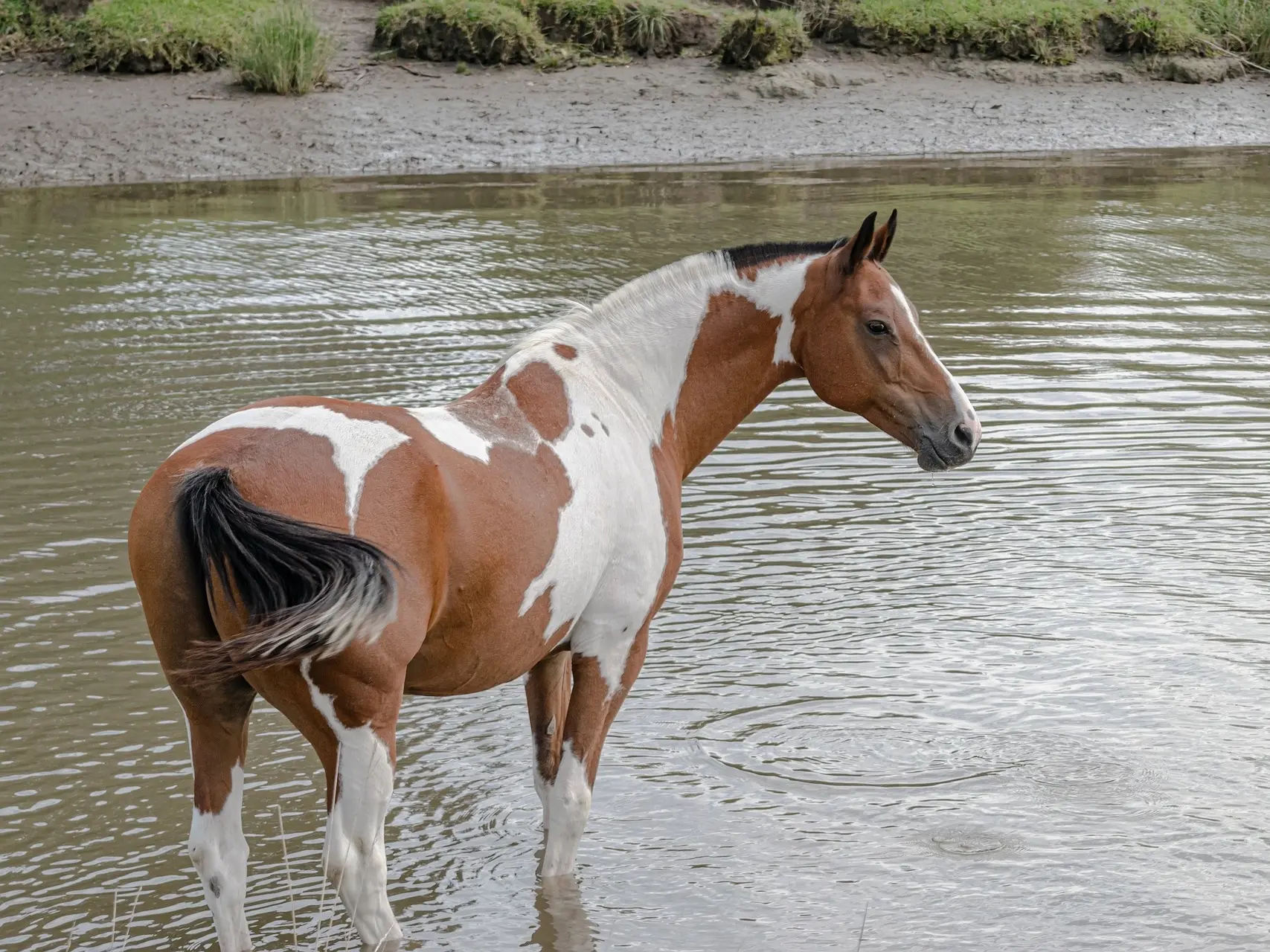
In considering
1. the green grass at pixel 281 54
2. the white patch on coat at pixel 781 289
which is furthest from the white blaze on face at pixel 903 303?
the green grass at pixel 281 54

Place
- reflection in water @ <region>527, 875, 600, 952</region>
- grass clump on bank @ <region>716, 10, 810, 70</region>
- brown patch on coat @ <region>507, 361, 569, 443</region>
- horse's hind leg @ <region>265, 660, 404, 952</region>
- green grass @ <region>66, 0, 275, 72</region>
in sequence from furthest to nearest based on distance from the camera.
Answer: grass clump on bank @ <region>716, 10, 810, 70</region> < green grass @ <region>66, 0, 275, 72</region> < reflection in water @ <region>527, 875, 600, 952</region> < brown patch on coat @ <region>507, 361, 569, 443</region> < horse's hind leg @ <region>265, 660, 404, 952</region>

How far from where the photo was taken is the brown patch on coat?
12.5ft

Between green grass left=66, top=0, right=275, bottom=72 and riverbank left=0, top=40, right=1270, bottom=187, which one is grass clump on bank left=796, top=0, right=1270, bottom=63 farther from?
green grass left=66, top=0, right=275, bottom=72

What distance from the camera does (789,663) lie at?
18.1ft

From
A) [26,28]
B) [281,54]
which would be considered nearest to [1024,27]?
[281,54]

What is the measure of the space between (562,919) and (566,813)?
11.3 inches

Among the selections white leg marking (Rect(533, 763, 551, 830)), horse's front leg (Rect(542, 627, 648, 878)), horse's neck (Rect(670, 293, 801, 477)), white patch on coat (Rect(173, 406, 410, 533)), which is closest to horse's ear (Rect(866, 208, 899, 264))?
horse's neck (Rect(670, 293, 801, 477))

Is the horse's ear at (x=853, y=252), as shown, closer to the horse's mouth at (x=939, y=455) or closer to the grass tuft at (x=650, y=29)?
the horse's mouth at (x=939, y=455)

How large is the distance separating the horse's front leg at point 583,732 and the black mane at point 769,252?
3.67 ft

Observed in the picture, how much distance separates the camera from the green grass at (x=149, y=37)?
1666cm

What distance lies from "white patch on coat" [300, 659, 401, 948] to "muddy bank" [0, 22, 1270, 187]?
43.1 feet

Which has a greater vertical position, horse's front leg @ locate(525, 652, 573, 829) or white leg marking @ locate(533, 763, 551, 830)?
horse's front leg @ locate(525, 652, 573, 829)

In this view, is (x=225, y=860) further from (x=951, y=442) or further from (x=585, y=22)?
(x=585, y=22)

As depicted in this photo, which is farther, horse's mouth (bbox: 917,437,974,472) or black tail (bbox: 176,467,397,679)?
horse's mouth (bbox: 917,437,974,472)
